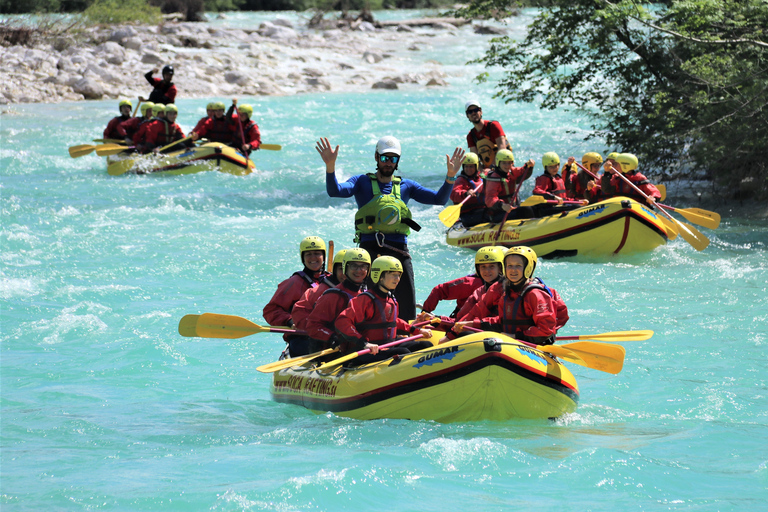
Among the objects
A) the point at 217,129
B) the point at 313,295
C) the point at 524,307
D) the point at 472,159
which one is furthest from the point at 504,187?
the point at 217,129

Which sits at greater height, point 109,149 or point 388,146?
point 388,146

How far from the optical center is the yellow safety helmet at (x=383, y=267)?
19.3ft

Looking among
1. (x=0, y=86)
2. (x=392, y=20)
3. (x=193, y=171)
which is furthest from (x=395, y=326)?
(x=392, y=20)

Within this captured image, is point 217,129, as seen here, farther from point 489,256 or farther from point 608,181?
point 489,256

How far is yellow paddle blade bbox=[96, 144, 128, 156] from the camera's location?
15.9 m

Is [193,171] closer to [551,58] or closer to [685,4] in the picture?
[551,58]

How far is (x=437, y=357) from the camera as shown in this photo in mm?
5422

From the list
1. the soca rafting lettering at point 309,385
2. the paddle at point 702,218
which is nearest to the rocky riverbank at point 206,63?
the paddle at point 702,218

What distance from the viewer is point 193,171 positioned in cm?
1612

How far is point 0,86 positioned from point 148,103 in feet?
33.0

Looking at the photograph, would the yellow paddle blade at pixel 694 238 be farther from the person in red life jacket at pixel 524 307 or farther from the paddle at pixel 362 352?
the paddle at pixel 362 352

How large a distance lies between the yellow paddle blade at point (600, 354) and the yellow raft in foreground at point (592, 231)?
15.8 ft

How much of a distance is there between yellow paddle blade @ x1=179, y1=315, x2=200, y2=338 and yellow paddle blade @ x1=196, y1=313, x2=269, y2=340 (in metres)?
0.03

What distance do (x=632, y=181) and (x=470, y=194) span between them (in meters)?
2.01
